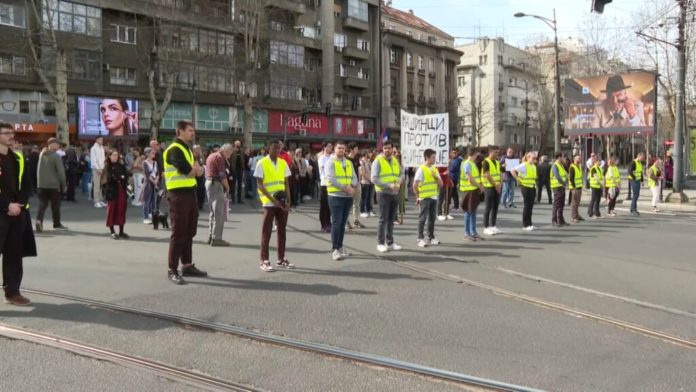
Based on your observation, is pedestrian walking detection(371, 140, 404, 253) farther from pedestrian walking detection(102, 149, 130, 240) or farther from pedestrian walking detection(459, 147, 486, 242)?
pedestrian walking detection(102, 149, 130, 240)

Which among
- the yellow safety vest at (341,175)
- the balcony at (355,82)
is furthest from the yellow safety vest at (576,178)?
the balcony at (355,82)

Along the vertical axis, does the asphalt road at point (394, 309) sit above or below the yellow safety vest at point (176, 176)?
below

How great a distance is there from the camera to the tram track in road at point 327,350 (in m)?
4.45

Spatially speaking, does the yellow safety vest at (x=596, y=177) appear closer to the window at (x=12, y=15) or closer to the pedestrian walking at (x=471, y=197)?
Answer: the pedestrian walking at (x=471, y=197)

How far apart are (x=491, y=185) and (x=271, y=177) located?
5.83 metres

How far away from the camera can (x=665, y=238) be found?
13.2 m

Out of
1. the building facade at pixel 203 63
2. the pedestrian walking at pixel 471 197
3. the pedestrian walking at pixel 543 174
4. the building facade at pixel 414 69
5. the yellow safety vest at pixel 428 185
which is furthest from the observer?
the building facade at pixel 414 69

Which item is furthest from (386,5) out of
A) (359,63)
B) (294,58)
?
(294,58)

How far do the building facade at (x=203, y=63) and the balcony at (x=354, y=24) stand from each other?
185 millimetres

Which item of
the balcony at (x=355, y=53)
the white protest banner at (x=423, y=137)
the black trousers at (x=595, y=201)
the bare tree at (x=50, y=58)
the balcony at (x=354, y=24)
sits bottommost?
the black trousers at (x=595, y=201)

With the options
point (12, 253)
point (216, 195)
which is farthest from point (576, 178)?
point (12, 253)

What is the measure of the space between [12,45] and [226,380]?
4093 centimetres

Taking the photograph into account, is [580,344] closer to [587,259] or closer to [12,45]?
[587,259]

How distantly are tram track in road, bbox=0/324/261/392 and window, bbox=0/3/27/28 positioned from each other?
39360mm
